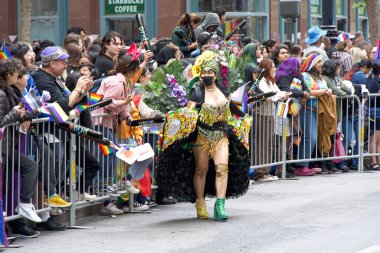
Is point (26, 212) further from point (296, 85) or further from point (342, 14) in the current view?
point (342, 14)

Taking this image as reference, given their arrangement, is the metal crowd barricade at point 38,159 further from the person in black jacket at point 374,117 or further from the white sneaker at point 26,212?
the person in black jacket at point 374,117

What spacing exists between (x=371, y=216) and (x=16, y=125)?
4.04 meters

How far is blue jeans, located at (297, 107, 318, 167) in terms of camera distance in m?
17.2

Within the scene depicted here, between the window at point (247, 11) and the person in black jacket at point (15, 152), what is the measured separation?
1793 centimetres

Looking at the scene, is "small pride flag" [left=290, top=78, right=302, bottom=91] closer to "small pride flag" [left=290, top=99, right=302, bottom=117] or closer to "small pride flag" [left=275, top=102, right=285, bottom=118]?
"small pride flag" [left=290, top=99, right=302, bottom=117]

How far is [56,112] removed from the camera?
11.9 metres

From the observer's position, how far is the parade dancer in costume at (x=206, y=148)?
12477mm

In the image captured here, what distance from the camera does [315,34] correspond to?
63.4ft

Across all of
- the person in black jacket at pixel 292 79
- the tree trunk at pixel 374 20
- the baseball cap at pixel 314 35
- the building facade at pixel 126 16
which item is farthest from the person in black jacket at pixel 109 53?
the tree trunk at pixel 374 20

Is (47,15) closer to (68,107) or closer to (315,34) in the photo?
(315,34)

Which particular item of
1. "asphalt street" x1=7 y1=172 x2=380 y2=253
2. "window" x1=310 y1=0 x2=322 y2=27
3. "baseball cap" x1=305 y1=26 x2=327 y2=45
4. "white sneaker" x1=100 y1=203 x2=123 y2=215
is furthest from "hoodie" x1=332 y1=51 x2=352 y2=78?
"window" x1=310 y1=0 x2=322 y2=27

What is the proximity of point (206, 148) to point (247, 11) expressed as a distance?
17.6m

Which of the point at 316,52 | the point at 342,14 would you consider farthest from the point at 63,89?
the point at 342,14

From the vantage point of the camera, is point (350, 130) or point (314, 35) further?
point (314, 35)
